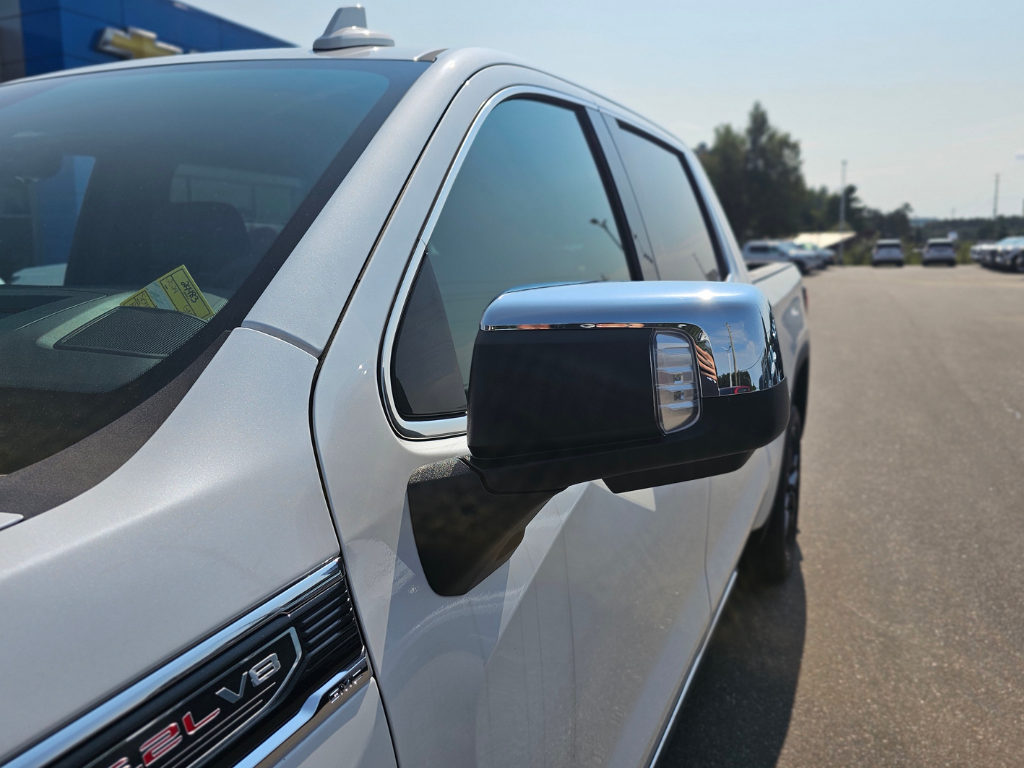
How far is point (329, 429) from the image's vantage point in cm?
90

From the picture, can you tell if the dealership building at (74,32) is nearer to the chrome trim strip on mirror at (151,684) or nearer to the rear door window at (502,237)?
the rear door window at (502,237)

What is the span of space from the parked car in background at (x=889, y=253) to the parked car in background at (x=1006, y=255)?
785cm

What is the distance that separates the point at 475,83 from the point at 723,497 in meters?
1.30

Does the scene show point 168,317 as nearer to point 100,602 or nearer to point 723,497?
point 100,602

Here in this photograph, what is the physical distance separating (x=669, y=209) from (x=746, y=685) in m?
1.67

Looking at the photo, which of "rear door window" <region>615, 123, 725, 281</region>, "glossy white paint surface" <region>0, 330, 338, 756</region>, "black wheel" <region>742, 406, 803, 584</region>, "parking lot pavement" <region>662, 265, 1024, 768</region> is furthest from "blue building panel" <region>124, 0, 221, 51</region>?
"glossy white paint surface" <region>0, 330, 338, 756</region>

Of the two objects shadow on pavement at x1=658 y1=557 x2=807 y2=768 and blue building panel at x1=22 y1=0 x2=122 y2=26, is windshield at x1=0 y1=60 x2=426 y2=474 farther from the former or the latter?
blue building panel at x1=22 y1=0 x2=122 y2=26

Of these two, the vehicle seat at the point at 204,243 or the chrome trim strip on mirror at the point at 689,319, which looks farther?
the vehicle seat at the point at 204,243

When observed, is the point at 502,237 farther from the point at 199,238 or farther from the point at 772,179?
the point at 772,179

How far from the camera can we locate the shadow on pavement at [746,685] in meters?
2.49

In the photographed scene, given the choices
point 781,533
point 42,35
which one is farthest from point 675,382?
point 42,35

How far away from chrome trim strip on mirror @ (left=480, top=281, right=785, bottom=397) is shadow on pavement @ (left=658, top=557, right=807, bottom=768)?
1.77 metres

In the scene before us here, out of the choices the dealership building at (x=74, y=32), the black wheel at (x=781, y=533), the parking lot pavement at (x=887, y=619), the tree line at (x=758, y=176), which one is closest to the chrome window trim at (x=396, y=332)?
the parking lot pavement at (x=887, y=619)

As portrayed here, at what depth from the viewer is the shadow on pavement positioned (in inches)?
98.0
